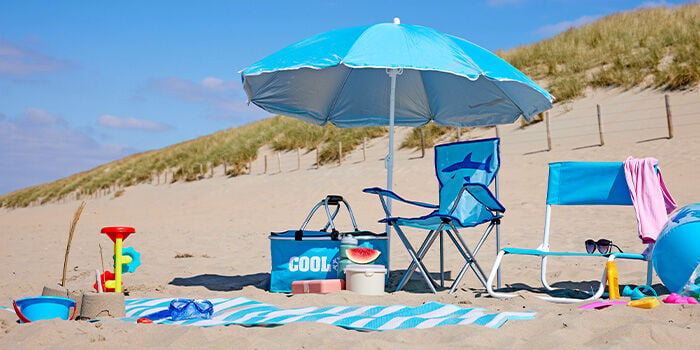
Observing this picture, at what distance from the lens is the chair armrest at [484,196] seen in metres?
3.86

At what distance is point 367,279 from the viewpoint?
3.79 metres

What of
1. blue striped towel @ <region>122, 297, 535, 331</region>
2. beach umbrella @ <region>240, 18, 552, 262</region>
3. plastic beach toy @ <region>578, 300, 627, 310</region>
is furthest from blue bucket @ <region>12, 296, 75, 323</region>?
plastic beach toy @ <region>578, 300, 627, 310</region>

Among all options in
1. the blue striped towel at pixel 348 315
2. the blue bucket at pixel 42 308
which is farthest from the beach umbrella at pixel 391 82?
the blue bucket at pixel 42 308

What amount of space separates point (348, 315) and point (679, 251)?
170 cm

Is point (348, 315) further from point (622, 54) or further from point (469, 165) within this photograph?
point (622, 54)

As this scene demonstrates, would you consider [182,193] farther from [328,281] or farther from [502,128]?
[328,281]

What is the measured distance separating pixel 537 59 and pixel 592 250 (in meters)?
14.2

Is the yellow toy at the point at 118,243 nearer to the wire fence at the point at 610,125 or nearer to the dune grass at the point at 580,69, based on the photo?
the wire fence at the point at 610,125

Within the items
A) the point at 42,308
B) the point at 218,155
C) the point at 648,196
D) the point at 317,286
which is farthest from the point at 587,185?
the point at 218,155

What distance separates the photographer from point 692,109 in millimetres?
10758

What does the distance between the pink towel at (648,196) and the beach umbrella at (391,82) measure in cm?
85

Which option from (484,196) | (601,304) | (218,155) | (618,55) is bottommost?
(601,304)

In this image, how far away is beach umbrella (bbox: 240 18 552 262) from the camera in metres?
3.91

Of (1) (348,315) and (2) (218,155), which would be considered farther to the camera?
(2) (218,155)
